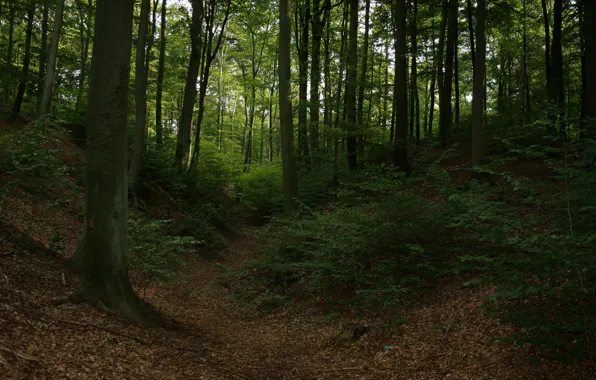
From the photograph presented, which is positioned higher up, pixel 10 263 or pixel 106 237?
pixel 106 237

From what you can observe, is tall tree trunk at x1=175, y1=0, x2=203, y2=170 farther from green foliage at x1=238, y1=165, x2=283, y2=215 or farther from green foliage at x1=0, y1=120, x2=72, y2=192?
green foliage at x1=0, y1=120, x2=72, y2=192

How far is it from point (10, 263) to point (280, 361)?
4.28m

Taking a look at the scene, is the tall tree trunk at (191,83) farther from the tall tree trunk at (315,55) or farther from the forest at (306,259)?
the tall tree trunk at (315,55)

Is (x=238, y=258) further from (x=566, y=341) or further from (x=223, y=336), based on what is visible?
(x=566, y=341)

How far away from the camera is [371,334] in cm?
628

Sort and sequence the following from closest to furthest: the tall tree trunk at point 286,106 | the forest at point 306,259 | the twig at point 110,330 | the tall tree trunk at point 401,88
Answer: the forest at point 306,259 → the twig at point 110,330 → the tall tree trunk at point 286,106 → the tall tree trunk at point 401,88

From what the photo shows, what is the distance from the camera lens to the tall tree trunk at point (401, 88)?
40.7 ft

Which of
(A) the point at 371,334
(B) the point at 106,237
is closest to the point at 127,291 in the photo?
(B) the point at 106,237

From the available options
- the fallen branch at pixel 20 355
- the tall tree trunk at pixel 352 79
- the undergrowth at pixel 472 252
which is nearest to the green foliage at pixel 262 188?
the tall tree trunk at pixel 352 79

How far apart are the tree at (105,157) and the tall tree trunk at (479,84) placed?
912cm

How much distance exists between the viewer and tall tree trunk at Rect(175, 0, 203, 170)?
51.3 feet

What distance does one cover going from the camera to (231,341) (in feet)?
22.0

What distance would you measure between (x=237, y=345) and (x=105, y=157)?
370cm

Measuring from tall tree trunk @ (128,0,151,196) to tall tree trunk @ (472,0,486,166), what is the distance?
33.0 ft
